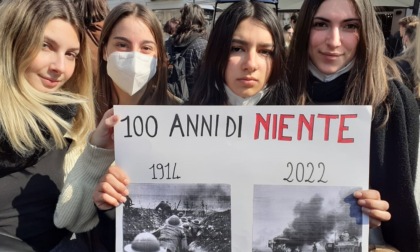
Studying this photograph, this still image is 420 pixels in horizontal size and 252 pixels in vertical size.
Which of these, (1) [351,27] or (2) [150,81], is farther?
(2) [150,81]

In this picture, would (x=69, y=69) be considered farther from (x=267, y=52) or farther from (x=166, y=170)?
(x=267, y=52)

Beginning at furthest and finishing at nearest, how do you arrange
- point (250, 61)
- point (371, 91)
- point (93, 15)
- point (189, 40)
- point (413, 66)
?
point (189, 40), point (93, 15), point (413, 66), point (250, 61), point (371, 91)

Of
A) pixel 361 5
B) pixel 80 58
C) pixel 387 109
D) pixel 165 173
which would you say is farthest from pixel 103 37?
pixel 387 109

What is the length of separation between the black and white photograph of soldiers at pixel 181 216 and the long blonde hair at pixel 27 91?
0.40m

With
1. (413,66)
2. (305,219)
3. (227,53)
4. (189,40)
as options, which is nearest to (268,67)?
(227,53)

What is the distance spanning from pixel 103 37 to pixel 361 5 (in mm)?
1286

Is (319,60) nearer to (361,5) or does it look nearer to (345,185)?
(361,5)

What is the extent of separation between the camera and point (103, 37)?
225cm

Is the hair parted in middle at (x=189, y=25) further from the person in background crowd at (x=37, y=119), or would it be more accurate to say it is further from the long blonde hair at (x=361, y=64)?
the long blonde hair at (x=361, y=64)

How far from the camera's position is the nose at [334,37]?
1.51m

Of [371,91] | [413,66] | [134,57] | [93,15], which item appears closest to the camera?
[371,91]

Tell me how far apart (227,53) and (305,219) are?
0.71m

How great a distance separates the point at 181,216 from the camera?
1400mm

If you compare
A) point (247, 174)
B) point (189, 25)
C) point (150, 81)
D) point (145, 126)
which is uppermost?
point (189, 25)
